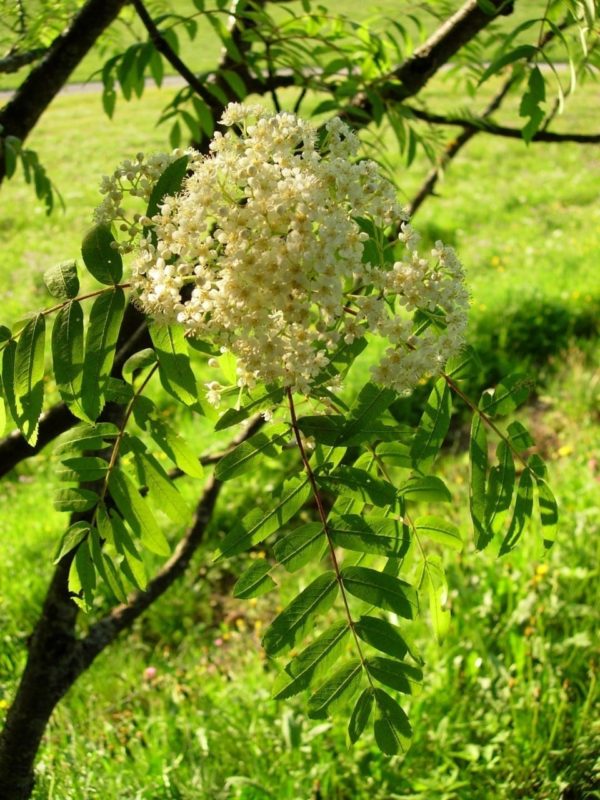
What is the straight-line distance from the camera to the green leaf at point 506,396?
147 centimetres

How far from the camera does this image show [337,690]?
134 centimetres

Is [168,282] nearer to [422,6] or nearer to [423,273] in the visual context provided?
[423,273]

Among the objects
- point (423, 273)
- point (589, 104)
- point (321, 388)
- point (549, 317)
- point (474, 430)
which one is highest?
point (423, 273)

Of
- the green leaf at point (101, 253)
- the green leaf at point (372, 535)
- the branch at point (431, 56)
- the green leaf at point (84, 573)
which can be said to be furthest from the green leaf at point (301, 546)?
the branch at point (431, 56)

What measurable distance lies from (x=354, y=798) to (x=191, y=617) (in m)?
1.55

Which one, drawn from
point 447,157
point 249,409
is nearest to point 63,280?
point 249,409

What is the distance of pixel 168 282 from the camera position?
45.3 inches

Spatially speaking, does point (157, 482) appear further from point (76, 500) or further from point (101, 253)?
point (101, 253)

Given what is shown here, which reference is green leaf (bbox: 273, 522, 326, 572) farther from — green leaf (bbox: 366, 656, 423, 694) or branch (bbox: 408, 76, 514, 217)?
branch (bbox: 408, 76, 514, 217)

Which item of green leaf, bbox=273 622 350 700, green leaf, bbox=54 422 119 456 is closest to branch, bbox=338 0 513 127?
green leaf, bbox=54 422 119 456

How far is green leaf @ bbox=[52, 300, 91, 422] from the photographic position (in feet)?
4.09

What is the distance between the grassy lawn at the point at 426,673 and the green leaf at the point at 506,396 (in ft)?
0.83

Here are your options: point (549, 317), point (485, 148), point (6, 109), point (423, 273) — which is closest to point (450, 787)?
point (423, 273)

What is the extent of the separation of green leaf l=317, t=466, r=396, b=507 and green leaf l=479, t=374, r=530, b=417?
0.30 meters
